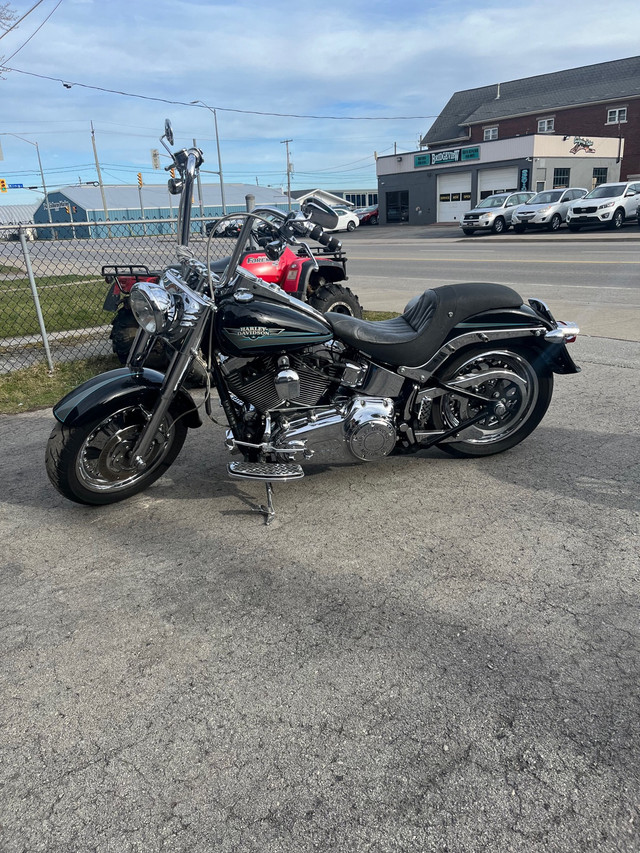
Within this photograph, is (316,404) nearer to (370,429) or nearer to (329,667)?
(370,429)

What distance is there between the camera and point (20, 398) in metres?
6.49

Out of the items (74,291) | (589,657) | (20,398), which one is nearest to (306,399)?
(589,657)

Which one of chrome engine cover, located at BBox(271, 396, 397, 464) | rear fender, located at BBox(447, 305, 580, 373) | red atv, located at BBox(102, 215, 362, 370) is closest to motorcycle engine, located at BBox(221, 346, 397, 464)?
chrome engine cover, located at BBox(271, 396, 397, 464)

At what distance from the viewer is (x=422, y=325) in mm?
4160

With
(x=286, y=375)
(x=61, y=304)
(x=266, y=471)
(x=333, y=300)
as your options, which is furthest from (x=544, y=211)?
(x=266, y=471)

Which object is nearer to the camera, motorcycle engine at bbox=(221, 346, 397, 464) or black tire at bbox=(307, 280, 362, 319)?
motorcycle engine at bbox=(221, 346, 397, 464)

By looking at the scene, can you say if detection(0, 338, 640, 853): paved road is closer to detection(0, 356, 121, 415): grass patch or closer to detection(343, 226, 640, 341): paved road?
detection(0, 356, 121, 415): grass patch

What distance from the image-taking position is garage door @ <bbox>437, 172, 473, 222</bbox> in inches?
1673

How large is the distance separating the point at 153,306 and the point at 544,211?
26634 millimetres

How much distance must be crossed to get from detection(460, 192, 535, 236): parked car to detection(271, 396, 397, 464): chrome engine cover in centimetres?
2641

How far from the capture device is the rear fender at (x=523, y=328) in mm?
4258

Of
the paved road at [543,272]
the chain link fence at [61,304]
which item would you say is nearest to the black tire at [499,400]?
the chain link fence at [61,304]

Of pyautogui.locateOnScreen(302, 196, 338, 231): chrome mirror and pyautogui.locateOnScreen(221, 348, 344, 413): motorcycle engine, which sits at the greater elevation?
pyautogui.locateOnScreen(302, 196, 338, 231): chrome mirror

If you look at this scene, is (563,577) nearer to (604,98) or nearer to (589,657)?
(589,657)
